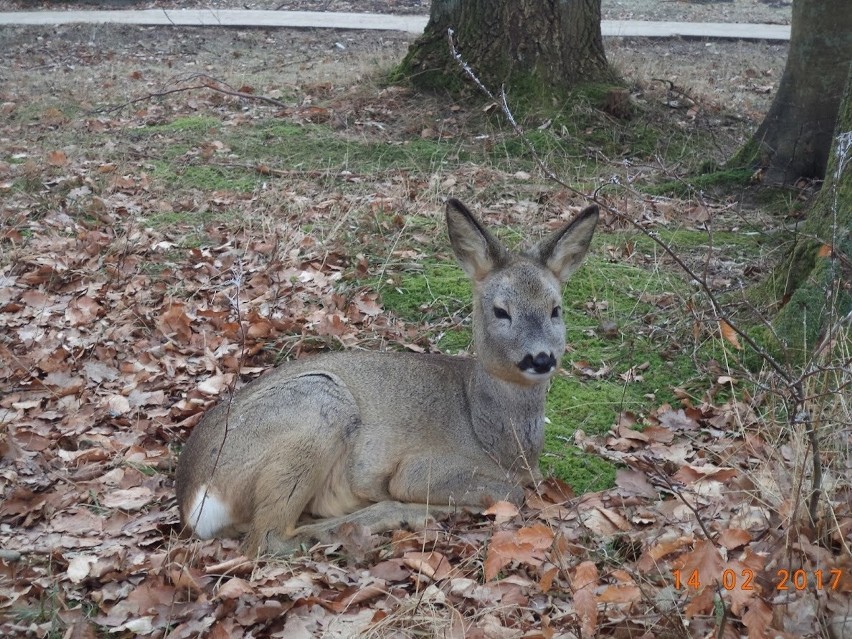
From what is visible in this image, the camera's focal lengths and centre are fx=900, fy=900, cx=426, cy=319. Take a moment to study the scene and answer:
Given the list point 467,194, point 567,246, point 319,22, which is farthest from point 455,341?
point 319,22

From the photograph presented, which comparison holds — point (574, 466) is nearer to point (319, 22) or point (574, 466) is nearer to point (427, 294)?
point (427, 294)

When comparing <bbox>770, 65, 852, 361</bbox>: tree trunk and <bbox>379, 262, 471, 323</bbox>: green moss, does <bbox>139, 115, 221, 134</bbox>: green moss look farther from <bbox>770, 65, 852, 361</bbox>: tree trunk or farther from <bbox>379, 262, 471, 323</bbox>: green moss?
<bbox>770, 65, 852, 361</bbox>: tree trunk

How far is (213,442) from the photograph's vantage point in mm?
4594

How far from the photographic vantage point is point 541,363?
4.54 m

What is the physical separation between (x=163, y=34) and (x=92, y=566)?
1640 centimetres

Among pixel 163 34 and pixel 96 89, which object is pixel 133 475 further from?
pixel 163 34

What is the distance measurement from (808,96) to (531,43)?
3272 mm

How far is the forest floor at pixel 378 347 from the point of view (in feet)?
11.8

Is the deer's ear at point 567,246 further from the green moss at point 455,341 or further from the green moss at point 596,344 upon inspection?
the green moss at point 455,341

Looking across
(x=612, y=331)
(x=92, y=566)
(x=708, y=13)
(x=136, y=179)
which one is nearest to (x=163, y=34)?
(x=136, y=179)

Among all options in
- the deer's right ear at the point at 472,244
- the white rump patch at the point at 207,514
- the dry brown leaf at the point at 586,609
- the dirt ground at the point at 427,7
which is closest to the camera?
the dry brown leaf at the point at 586,609

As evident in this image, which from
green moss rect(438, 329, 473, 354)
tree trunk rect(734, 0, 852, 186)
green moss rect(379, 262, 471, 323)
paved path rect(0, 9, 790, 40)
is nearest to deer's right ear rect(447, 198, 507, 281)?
green moss rect(438, 329, 473, 354)

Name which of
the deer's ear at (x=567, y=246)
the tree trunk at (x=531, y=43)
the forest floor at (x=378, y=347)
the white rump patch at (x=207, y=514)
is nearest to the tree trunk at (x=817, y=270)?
the forest floor at (x=378, y=347)

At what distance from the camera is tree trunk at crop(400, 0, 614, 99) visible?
10.1 meters
